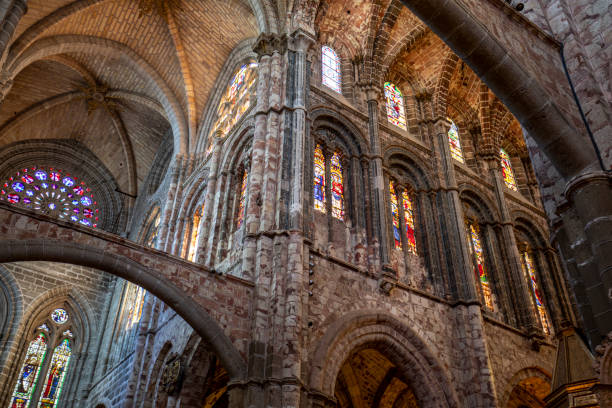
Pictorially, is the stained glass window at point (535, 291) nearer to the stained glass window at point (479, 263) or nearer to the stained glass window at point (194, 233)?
the stained glass window at point (479, 263)

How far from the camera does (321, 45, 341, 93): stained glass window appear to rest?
1459cm

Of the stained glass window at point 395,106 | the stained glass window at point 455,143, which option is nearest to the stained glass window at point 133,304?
the stained glass window at point 395,106

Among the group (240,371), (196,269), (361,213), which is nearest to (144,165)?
(361,213)

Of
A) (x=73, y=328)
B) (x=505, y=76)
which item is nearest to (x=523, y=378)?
(x=505, y=76)

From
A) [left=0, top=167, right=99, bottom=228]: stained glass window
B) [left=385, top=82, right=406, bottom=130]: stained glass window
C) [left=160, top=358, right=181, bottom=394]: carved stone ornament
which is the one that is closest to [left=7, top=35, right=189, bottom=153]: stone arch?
[left=0, top=167, right=99, bottom=228]: stained glass window

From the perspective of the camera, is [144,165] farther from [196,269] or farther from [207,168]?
[196,269]

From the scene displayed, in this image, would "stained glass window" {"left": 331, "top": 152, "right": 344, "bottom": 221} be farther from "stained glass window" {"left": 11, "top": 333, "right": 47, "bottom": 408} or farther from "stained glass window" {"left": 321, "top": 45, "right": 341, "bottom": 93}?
"stained glass window" {"left": 11, "top": 333, "right": 47, "bottom": 408}

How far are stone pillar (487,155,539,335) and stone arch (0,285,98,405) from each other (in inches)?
512

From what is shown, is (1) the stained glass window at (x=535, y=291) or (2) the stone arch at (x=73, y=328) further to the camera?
(2) the stone arch at (x=73, y=328)

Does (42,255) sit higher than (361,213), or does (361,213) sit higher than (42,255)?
(361,213)

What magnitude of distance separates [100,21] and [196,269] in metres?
10.4

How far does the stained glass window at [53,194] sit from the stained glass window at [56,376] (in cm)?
426

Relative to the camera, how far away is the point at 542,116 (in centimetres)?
612

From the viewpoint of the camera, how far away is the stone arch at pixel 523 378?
11.8 meters
